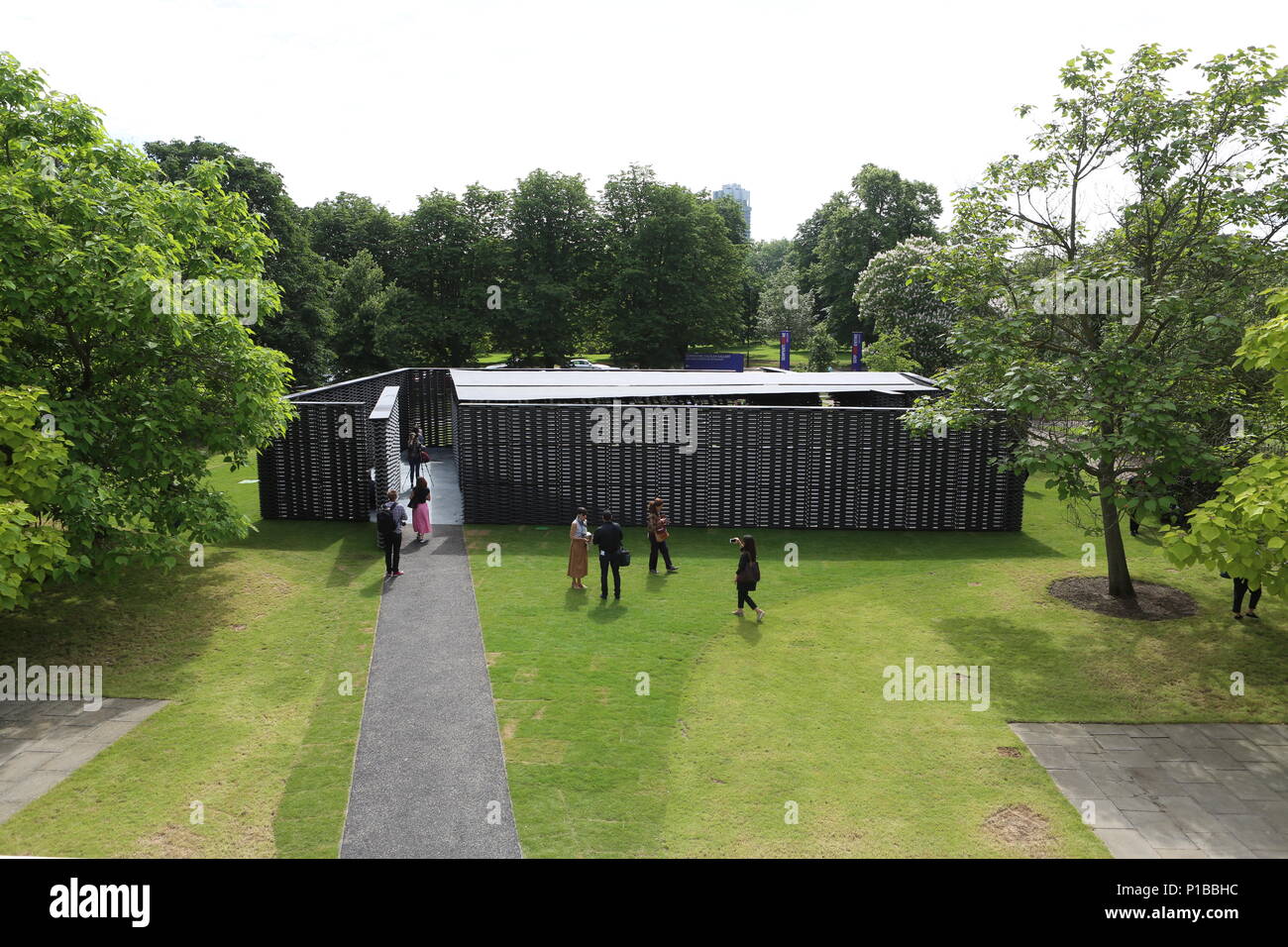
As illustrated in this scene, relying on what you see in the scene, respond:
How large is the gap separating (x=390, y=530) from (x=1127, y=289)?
43.0 ft

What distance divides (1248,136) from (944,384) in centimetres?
587

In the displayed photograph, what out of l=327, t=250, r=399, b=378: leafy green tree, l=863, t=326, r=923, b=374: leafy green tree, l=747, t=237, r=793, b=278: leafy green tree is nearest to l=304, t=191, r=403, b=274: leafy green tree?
l=327, t=250, r=399, b=378: leafy green tree

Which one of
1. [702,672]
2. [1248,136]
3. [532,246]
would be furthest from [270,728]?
[532,246]

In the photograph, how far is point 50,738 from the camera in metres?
9.62

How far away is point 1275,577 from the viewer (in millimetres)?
8164

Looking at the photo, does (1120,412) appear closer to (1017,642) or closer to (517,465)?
(1017,642)

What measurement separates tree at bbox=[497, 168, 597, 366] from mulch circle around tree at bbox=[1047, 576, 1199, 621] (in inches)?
1476

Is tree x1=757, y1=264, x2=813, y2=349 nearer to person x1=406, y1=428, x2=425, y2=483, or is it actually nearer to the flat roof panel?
the flat roof panel

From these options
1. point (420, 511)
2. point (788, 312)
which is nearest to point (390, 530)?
point (420, 511)

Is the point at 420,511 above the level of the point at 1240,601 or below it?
above

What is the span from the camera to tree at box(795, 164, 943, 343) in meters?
59.3

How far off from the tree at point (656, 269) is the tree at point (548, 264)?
173cm

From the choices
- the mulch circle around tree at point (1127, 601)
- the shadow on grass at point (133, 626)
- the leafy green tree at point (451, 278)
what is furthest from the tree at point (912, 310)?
the shadow on grass at point (133, 626)

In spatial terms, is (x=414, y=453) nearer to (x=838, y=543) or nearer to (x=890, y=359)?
(x=838, y=543)
